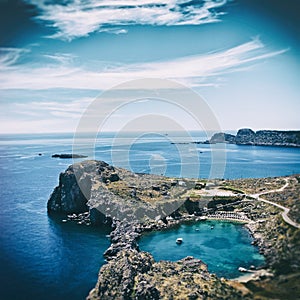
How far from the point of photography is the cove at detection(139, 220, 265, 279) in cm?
3766

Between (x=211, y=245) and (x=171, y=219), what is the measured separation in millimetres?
12206

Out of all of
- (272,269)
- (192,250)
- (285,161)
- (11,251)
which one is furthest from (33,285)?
(285,161)

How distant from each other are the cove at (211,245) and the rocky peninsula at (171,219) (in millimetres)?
1634

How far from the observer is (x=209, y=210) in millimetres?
59250

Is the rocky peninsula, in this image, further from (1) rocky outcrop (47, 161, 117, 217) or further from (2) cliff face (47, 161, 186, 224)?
(2) cliff face (47, 161, 186, 224)

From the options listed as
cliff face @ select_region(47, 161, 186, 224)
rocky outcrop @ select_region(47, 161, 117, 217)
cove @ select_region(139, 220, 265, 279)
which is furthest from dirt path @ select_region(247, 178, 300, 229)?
rocky outcrop @ select_region(47, 161, 117, 217)

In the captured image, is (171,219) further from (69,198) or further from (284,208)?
(69,198)

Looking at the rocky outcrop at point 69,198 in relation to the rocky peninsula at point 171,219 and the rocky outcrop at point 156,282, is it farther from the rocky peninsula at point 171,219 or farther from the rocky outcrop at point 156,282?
the rocky outcrop at point 156,282

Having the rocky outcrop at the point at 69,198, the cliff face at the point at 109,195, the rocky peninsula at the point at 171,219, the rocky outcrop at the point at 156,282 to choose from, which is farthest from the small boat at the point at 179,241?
the rocky outcrop at the point at 69,198

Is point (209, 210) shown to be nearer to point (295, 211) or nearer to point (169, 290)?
point (295, 211)

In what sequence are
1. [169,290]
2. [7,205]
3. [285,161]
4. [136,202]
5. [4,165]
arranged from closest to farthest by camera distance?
[169,290] < [136,202] < [7,205] < [4,165] < [285,161]

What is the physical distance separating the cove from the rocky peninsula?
5.36ft

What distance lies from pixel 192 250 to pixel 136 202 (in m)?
16.3

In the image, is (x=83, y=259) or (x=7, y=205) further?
(x=7, y=205)
